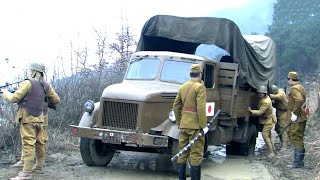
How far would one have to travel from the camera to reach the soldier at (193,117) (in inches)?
309

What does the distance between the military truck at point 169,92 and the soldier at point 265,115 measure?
0.23m

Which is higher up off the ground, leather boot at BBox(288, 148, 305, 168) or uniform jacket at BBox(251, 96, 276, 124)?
uniform jacket at BBox(251, 96, 276, 124)

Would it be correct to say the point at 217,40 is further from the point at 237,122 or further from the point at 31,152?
the point at 31,152

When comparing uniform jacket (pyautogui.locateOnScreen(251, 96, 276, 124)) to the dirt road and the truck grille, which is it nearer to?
the dirt road

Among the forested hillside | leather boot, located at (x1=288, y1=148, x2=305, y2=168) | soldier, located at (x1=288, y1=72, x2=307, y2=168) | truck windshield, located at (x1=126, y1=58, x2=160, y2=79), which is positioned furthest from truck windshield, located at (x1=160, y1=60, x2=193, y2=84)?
the forested hillside

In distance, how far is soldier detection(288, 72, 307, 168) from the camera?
10250mm

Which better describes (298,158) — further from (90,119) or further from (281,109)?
(90,119)

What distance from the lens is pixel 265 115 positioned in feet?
39.5

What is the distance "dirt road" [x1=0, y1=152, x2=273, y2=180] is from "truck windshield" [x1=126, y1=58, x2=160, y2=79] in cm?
186

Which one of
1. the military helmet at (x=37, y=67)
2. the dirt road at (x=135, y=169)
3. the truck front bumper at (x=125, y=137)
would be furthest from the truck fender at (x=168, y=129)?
the military helmet at (x=37, y=67)

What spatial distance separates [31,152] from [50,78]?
557 cm

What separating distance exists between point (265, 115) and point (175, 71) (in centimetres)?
311

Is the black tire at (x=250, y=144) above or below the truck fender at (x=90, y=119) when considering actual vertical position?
below

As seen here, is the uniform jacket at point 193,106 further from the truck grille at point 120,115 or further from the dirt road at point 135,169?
the dirt road at point 135,169
